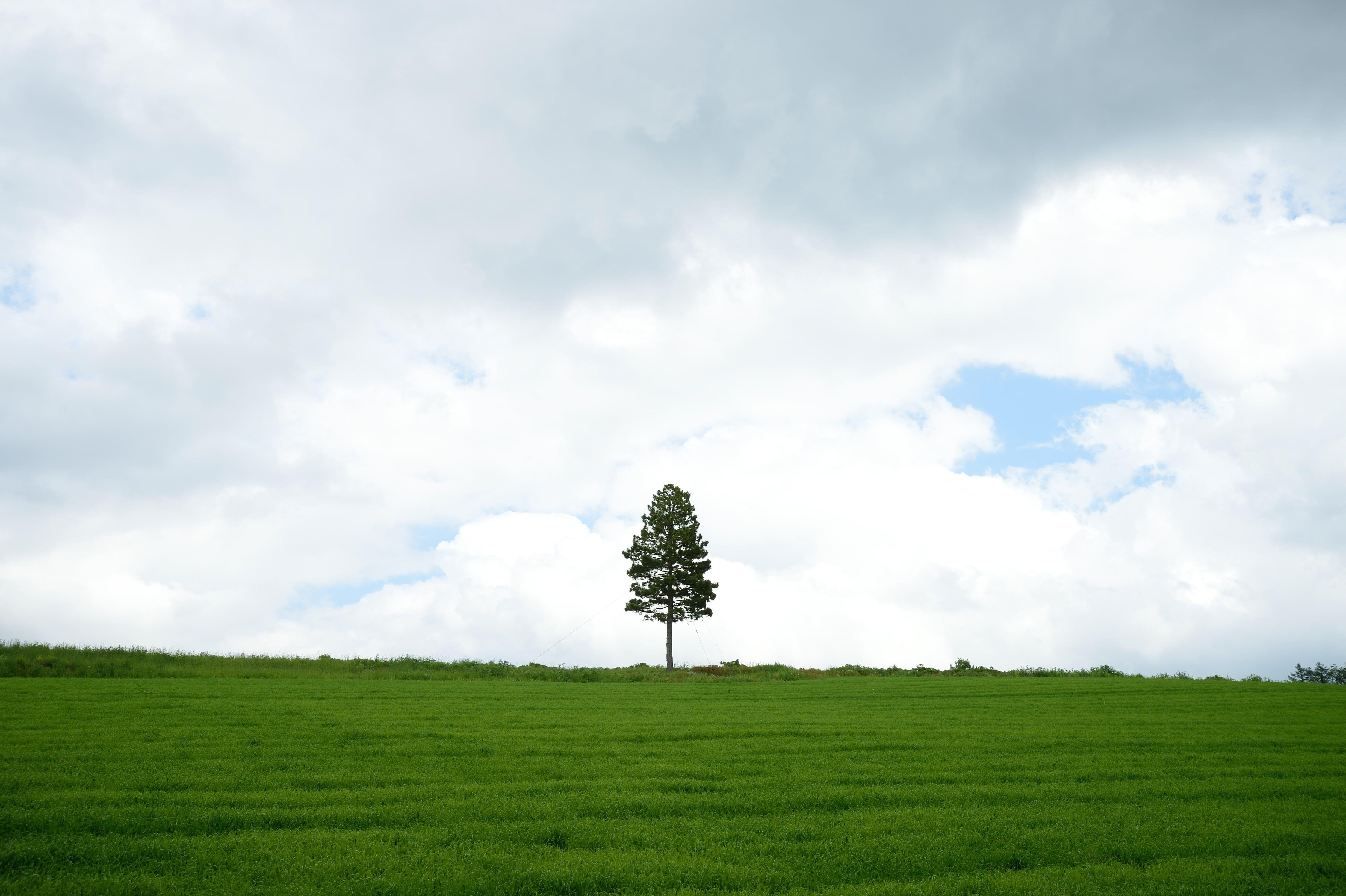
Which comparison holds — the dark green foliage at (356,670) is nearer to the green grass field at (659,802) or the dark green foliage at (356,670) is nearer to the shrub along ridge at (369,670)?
the shrub along ridge at (369,670)

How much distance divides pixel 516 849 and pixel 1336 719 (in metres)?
24.5

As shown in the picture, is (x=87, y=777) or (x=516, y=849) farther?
(x=87, y=777)

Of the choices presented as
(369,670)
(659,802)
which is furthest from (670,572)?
(659,802)

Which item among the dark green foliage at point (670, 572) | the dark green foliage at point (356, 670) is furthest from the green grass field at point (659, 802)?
the dark green foliage at point (670, 572)

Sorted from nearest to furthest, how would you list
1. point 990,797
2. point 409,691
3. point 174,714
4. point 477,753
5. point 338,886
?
point 338,886, point 990,797, point 477,753, point 174,714, point 409,691

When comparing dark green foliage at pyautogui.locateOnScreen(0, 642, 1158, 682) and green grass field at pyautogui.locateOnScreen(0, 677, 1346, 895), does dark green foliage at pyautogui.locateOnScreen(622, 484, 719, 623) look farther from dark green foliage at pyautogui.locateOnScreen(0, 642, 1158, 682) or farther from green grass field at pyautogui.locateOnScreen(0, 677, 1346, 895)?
green grass field at pyautogui.locateOnScreen(0, 677, 1346, 895)

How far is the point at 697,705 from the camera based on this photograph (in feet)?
87.1

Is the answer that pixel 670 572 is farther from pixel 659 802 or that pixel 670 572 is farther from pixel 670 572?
pixel 659 802

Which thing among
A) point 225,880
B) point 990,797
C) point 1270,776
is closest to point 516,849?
point 225,880

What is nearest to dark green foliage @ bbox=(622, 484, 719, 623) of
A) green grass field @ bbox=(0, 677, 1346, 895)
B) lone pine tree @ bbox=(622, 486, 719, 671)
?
lone pine tree @ bbox=(622, 486, 719, 671)

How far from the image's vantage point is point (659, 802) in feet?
37.7

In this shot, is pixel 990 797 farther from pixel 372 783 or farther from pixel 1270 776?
pixel 372 783

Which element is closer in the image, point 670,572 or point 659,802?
point 659,802

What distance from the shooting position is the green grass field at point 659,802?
849 centimetres
